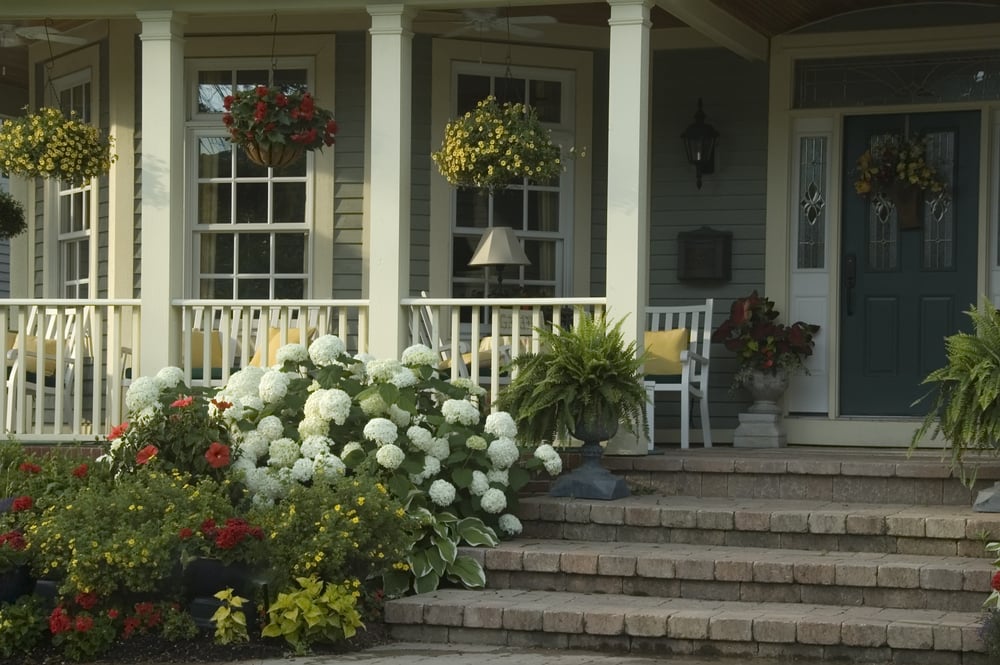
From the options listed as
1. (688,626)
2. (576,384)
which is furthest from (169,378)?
(688,626)

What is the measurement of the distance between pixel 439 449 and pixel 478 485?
0.25m

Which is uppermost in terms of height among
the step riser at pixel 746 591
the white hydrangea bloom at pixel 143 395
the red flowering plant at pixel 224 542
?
the white hydrangea bloom at pixel 143 395

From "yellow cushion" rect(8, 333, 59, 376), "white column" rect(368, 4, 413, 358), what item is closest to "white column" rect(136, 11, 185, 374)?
"yellow cushion" rect(8, 333, 59, 376)

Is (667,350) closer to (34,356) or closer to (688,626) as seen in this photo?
(688,626)

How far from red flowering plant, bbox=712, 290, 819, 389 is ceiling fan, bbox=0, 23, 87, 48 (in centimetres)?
456

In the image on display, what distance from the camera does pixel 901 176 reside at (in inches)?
341

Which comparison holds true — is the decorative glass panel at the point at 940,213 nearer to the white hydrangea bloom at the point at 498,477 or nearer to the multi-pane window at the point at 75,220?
the white hydrangea bloom at the point at 498,477

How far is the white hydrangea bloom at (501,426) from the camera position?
6.84m

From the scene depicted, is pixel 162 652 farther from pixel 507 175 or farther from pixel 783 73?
pixel 783 73

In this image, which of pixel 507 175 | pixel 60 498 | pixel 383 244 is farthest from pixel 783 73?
pixel 60 498

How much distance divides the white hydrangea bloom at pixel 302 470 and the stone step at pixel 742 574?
2.53ft

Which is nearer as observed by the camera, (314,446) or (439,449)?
(314,446)

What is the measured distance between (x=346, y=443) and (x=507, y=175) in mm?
1997

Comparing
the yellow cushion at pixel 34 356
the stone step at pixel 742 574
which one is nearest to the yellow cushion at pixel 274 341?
the yellow cushion at pixel 34 356
